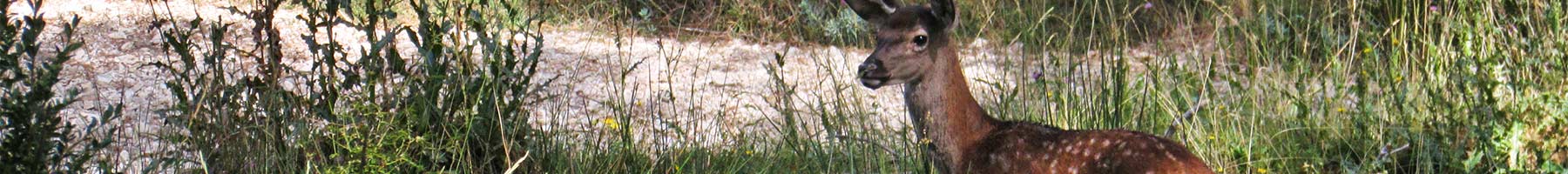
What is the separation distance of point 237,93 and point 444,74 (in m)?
0.40

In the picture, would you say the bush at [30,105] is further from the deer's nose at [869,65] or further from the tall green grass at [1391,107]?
the deer's nose at [869,65]

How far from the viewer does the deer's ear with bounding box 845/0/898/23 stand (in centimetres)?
377

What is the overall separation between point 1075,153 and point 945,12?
0.41 meters

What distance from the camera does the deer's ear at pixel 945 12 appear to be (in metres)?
3.77

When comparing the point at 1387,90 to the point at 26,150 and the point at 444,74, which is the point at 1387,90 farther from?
the point at 26,150

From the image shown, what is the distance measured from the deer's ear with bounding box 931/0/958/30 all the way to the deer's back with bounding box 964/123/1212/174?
24 centimetres

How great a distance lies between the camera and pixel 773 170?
15.3 feet

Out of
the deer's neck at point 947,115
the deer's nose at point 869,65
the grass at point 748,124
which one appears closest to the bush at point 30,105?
the grass at point 748,124

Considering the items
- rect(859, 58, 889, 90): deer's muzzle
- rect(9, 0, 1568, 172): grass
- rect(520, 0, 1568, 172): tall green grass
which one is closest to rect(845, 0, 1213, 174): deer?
rect(859, 58, 889, 90): deer's muzzle

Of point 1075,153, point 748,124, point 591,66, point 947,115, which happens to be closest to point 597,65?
point 591,66

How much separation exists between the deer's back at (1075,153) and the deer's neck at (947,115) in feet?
0.13

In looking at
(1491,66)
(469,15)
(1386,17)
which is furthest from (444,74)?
(1386,17)

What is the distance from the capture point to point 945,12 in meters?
3.79

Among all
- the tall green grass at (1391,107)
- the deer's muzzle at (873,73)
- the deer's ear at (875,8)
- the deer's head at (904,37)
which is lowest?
the tall green grass at (1391,107)
